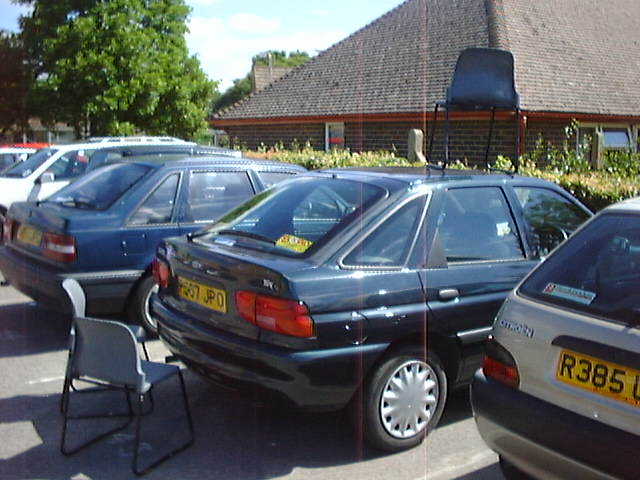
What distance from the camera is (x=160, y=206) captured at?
6.57 meters

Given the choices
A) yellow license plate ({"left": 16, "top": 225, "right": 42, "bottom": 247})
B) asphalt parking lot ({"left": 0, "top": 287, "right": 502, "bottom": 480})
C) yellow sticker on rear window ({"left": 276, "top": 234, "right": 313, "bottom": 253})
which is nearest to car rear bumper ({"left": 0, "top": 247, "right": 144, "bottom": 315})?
yellow license plate ({"left": 16, "top": 225, "right": 42, "bottom": 247})

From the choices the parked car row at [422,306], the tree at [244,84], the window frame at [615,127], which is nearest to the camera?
the parked car row at [422,306]

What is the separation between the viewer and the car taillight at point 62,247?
609cm

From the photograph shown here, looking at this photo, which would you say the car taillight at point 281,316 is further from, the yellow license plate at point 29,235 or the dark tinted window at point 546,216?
the yellow license plate at point 29,235

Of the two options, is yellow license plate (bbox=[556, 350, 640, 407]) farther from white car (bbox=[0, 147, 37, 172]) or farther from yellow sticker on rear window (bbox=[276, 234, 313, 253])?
white car (bbox=[0, 147, 37, 172])

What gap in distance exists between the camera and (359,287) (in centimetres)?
415

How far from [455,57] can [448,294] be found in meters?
16.6

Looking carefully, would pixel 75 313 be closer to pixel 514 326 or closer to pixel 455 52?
pixel 514 326

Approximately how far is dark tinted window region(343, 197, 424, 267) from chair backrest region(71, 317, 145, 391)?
4.26ft

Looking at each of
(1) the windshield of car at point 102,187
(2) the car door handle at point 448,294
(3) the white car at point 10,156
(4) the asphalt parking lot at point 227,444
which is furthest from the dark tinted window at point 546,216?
(3) the white car at point 10,156

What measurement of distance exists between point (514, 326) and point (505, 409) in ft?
1.26

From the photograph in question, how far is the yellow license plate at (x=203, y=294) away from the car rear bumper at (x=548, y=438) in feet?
5.03

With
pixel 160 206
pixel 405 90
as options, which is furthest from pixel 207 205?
pixel 405 90

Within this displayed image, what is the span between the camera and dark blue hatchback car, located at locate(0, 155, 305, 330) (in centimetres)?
614
